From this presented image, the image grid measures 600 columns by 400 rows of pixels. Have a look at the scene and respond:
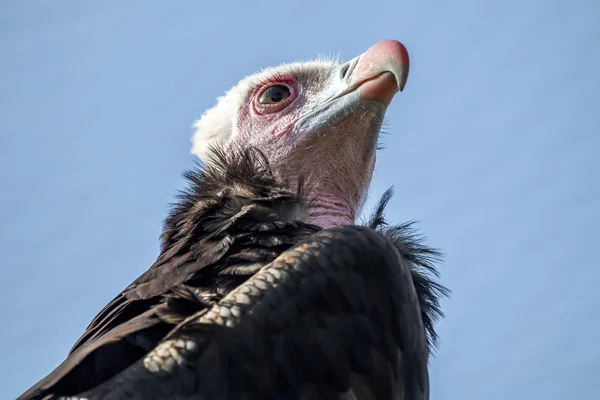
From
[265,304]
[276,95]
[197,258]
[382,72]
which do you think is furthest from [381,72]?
[265,304]

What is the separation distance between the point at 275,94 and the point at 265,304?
389cm

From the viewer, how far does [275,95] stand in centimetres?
977

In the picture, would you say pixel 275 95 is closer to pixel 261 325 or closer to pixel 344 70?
pixel 344 70

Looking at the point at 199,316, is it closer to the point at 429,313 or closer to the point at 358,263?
the point at 358,263

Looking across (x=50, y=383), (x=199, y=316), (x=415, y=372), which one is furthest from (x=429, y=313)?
(x=50, y=383)

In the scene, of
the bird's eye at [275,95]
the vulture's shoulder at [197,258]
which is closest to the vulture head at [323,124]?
the bird's eye at [275,95]

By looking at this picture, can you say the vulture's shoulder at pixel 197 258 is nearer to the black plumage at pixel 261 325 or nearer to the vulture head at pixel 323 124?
the black plumage at pixel 261 325

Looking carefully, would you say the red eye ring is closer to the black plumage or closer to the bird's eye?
the bird's eye

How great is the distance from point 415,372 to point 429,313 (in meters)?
1.19

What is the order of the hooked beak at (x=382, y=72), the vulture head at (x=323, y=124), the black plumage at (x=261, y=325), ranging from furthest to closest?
the vulture head at (x=323, y=124) < the hooked beak at (x=382, y=72) < the black plumage at (x=261, y=325)

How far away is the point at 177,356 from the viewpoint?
19.5ft

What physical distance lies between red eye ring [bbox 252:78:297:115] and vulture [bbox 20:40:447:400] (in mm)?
952

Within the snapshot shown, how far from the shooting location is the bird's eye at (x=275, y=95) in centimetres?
970

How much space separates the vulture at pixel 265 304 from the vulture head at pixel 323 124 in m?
0.03
